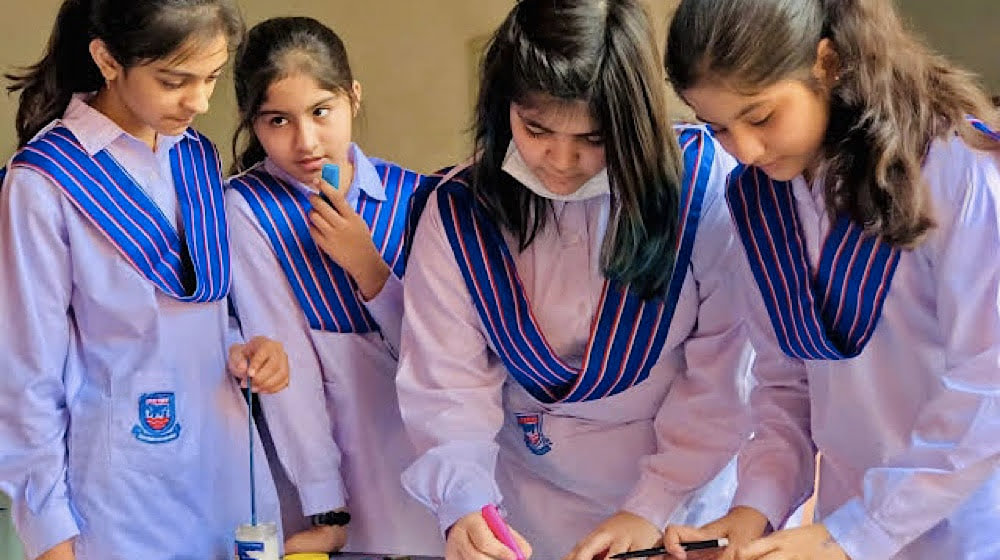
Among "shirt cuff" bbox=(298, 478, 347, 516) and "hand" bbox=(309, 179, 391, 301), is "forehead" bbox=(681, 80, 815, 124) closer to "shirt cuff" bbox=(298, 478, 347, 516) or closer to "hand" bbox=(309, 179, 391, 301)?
"hand" bbox=(309, 179, 391, 301)

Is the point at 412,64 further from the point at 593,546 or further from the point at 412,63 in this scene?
the point at 593,546

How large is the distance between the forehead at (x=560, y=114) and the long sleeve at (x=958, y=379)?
352 mm

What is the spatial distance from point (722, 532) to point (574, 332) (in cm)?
28

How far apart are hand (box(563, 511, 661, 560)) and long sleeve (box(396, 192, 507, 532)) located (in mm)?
119

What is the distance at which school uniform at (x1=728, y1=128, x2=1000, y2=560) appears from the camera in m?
1.15

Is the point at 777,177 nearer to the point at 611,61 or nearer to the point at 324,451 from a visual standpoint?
the point at 611,61

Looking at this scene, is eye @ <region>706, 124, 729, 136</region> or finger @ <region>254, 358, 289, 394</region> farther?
finger @ <region>254, 358, 289, 394</region>

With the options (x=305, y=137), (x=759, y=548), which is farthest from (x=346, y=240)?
(x=759, y=548)

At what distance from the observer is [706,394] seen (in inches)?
56.4

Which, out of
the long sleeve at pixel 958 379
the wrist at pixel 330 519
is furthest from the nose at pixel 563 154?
the wrist at pixel 330 519

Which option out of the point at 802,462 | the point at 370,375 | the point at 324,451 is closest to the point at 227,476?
the point at 324,451

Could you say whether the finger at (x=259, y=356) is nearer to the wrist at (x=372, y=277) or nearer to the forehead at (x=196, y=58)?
the wrist at (x=372, y=277)

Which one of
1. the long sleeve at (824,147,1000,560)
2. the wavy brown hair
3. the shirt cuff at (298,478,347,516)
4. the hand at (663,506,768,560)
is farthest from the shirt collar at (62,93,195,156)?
the long sleeve at (824,147,1000,560)

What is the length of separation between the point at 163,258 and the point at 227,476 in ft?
0.97
